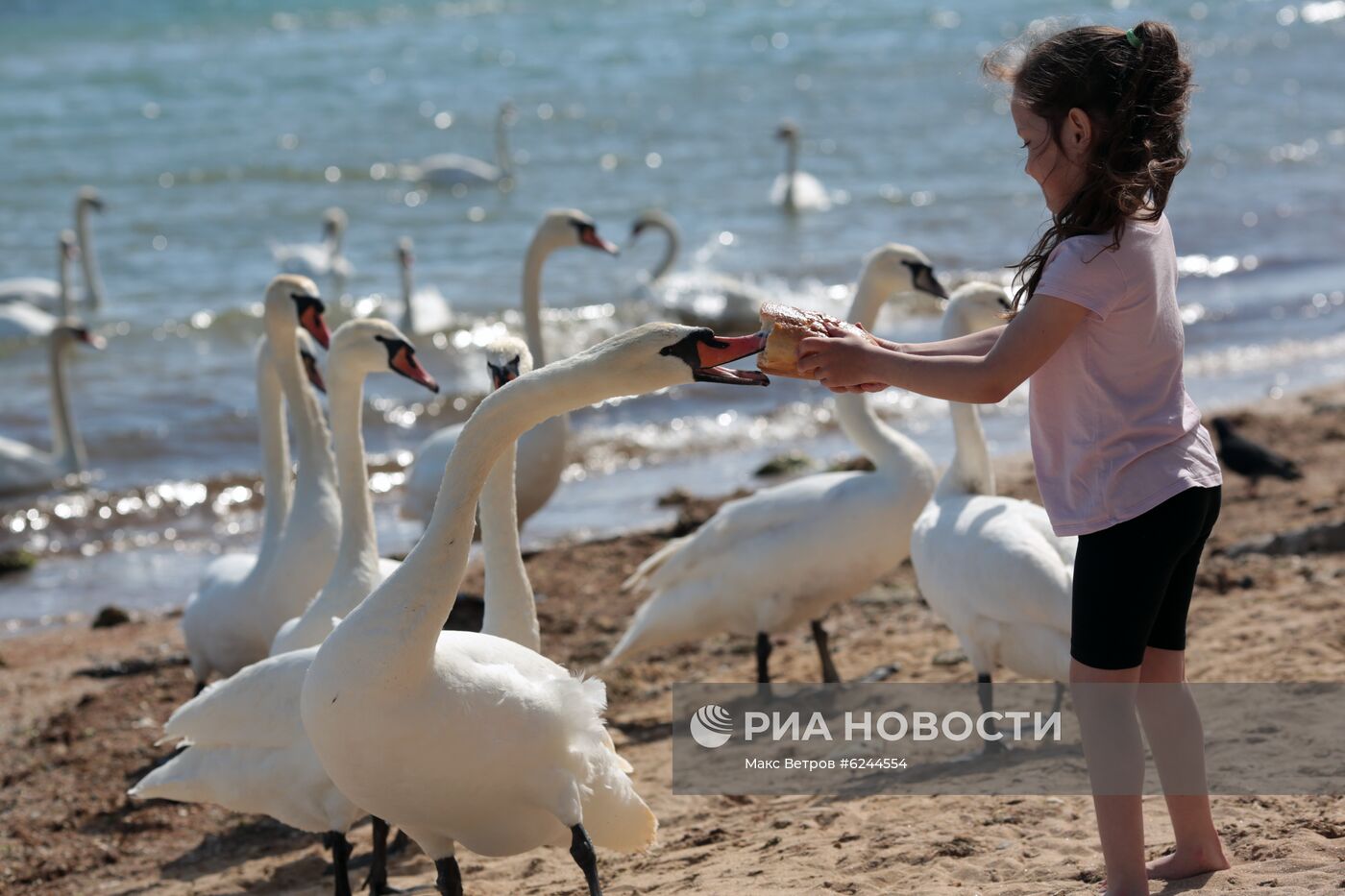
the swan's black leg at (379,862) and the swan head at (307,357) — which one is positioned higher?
the swan head at (307,357)

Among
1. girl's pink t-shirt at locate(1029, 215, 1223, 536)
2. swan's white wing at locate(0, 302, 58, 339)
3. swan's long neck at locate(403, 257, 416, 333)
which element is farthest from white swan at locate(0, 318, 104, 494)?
girl's pink t-shirt at locate(1029, 215, 1223, 536)

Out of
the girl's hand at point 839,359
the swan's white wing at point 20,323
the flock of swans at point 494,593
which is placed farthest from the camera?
the swan's white wing at point 20,323

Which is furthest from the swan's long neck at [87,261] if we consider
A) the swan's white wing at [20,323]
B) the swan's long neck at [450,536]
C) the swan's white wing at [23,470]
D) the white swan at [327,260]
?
the swan's long neck at [450,536]

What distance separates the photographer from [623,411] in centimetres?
1361

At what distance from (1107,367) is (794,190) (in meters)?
17.9

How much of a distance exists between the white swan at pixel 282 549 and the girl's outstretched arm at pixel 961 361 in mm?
3407

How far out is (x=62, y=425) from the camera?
12273 mm

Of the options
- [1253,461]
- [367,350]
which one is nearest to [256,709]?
[367,350]

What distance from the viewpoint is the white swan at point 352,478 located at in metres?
5.61

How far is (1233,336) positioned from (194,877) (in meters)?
11.7

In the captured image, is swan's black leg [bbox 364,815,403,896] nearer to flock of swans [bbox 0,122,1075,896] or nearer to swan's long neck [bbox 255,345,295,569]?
flock of swans [bbox 0,122,1075,896]

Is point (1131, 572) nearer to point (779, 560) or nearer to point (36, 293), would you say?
point (779, 560)

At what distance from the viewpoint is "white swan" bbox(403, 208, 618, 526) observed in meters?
8.84

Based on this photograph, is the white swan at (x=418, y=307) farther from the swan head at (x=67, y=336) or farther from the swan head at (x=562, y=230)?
the swan head at (x=562, y=230)
